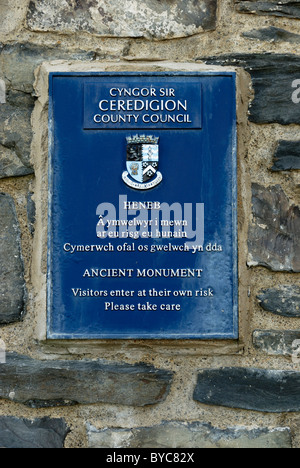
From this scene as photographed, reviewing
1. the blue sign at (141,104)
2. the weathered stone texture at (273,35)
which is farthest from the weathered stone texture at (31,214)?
the weathered stone texture at (273,35)

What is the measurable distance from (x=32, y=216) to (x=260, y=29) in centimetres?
98

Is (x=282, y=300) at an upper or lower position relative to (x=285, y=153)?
lower

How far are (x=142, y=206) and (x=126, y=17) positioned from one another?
0.65 metres

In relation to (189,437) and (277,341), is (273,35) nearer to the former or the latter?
(277,341)

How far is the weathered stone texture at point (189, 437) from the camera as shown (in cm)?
190

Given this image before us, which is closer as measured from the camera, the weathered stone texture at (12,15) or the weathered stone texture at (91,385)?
the weathered stone texture at (91,385)

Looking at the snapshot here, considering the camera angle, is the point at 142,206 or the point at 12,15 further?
the point at 12,15

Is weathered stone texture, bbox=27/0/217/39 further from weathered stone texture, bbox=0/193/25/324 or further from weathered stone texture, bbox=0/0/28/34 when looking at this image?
weathered stone texture, bbox=0/193/25/324

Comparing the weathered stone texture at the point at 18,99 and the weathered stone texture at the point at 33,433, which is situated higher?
the weathered stone texture at the point at 18,99

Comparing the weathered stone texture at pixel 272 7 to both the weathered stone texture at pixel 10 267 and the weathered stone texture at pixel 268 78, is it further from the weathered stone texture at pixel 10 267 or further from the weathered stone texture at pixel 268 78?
the weathered stone texture at pixel 10 267

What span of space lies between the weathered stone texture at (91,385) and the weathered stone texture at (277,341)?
0.30 metres

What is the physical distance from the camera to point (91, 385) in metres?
1.94

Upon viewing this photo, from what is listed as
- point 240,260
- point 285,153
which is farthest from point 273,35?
point 240,260
